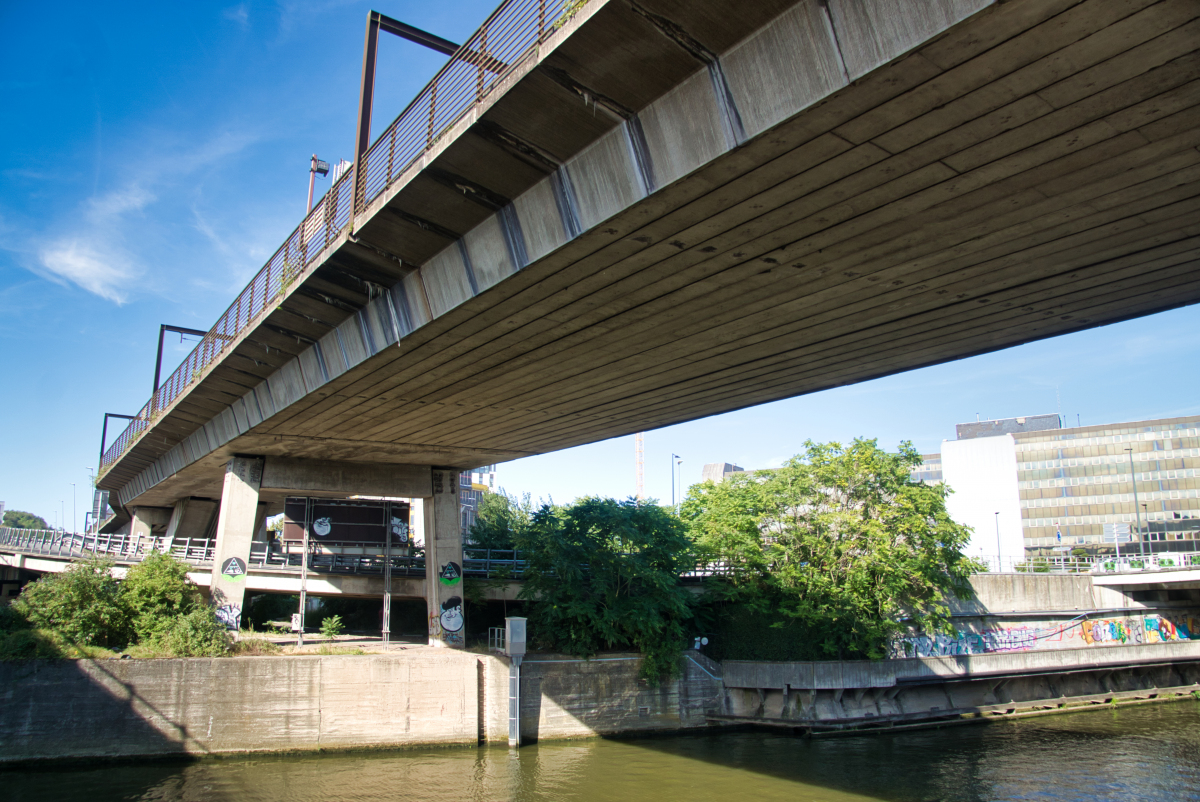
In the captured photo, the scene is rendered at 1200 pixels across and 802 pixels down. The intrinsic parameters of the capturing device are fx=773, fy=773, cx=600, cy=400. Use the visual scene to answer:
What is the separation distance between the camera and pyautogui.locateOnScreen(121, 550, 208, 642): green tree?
24.1 meters

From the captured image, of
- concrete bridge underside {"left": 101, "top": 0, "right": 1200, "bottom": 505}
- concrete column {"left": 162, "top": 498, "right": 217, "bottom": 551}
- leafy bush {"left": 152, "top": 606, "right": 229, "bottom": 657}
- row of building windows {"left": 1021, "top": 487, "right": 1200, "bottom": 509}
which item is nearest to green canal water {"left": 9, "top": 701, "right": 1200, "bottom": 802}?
leafy bush {"left": 152, "top": 606, "right": 229, "bottom": 657}

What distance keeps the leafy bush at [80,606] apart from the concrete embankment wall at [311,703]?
7.04 feet

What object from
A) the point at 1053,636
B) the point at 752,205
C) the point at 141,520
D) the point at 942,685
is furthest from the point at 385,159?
the point at 141,520

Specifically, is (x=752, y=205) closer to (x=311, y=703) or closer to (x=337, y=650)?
(x=311, y=703)

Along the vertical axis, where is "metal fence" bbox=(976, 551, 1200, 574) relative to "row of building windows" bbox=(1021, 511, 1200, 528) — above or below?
below

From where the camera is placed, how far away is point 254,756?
72.7ft

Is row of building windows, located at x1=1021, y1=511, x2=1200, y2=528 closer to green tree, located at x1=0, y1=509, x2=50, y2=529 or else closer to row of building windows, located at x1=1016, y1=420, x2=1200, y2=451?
row of building windows, located at x1=1016, y1=420, x2=1200, y2=451

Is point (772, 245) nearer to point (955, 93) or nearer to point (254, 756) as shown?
point (955, 93)

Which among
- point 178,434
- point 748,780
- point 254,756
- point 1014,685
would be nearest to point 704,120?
point 748,780

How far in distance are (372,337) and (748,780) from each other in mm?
14757

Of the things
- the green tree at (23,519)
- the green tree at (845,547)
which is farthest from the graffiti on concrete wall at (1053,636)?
the green tree at (23,519)

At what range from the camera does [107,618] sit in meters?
23.5

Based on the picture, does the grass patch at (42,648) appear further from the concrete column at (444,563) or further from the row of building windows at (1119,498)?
the row of building windows at (1119,498)

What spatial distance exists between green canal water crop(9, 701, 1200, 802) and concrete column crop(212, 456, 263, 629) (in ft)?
19.5
